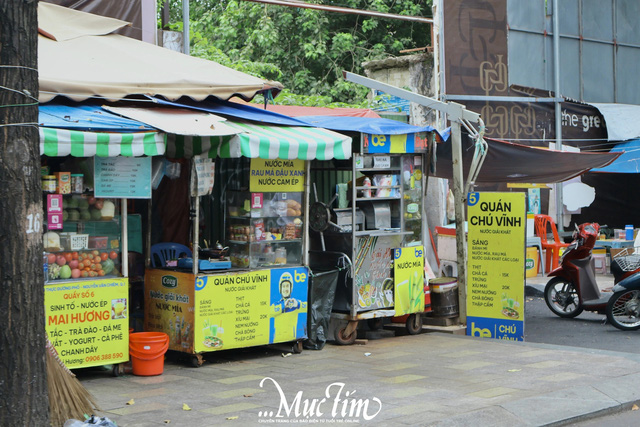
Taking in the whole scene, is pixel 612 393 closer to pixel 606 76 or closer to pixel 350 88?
pixel 606 76

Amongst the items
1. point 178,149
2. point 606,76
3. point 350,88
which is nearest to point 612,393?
point 178,149

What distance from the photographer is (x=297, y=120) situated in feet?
29.8

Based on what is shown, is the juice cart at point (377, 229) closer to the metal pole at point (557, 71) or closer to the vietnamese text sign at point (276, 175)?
the vietnamese text sign at point (276, 175)

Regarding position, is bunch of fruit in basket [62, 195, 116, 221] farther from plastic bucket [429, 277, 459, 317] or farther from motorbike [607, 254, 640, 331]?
motorbike [607, 254, 640, 331]

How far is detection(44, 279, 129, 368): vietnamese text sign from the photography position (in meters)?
7.15

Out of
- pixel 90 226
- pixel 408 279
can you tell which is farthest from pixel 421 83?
pixel 90 226

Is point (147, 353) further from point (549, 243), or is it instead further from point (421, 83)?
point (549, 243)

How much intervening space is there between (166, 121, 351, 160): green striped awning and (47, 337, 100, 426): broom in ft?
9.12

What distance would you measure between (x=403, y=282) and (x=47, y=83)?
4633 mm

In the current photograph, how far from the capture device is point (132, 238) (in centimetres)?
893

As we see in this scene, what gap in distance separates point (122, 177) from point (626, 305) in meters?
6.63

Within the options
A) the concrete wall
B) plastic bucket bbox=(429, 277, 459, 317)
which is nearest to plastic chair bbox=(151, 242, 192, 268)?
plastic bucket bbox=(429, 277, 459, 317)

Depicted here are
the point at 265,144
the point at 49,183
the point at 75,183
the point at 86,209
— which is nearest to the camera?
the point at 49,183

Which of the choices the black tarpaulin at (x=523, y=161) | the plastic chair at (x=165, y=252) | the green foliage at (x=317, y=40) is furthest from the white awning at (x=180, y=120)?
the green foliage at (x=317, y=40)
